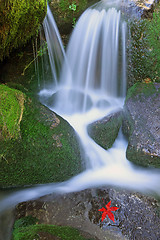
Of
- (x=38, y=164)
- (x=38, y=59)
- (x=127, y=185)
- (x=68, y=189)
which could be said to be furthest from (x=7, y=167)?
(x=38, y=59)

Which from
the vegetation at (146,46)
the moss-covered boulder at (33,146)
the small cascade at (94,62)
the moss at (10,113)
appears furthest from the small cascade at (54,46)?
the moss at (10,113)

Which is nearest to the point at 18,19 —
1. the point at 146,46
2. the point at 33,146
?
the point at 33,146

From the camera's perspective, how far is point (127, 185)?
3453mm

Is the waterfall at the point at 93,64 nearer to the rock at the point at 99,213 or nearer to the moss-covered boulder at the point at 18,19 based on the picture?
the moss-covered boulder at the point at 18,19

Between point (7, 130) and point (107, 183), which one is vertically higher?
point (7, 130)

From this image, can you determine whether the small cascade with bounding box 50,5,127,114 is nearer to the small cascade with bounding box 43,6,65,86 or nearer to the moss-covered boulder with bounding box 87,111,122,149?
the small cascade with bounding box 43,6,65,86

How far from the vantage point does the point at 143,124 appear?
13.2 ft

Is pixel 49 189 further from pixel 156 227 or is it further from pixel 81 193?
pixel 156 227

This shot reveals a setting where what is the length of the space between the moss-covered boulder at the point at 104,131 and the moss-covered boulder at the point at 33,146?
29.8 inches

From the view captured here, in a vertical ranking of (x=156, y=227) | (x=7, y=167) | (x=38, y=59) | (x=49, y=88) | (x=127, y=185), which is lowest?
(x=127, y=185)

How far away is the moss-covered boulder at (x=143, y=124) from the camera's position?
3.74 metres

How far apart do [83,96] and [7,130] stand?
2.92 meters

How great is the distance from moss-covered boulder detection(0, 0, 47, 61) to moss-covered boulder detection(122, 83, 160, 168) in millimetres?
2475

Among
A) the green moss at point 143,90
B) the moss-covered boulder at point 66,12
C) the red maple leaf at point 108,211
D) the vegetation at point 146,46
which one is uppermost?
the moss-covered boulder at point 66,12
